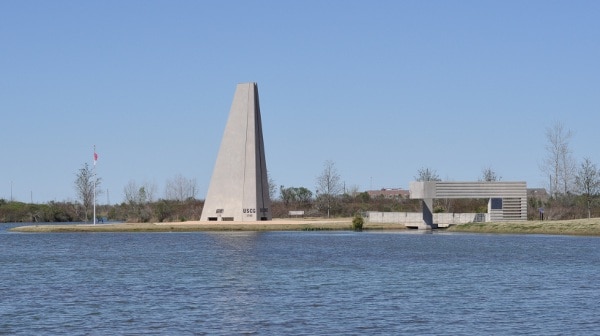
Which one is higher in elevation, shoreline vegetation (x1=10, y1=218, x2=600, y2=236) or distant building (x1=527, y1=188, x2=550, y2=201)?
distant building (x1=527, y1=188, x2=550, y2=201)

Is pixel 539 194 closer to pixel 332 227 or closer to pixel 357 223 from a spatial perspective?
pixel 332 227

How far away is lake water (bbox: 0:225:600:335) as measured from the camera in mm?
28547

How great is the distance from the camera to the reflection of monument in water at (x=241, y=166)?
99188 millimetres

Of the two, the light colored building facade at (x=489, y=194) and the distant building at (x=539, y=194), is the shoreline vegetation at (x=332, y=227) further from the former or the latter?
the distant building at (x=539, y=194)

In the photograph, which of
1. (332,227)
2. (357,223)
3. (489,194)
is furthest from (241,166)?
(489,194)

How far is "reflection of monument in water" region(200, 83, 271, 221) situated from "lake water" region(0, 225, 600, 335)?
3079 centimetres

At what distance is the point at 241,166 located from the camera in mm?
99875

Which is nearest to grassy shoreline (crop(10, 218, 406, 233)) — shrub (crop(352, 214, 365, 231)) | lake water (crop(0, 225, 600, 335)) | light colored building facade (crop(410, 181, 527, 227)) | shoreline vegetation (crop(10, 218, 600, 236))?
shoreline vegetation (crop(10, 218, 600, 236))

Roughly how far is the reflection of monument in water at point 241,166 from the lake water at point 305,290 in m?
30.8

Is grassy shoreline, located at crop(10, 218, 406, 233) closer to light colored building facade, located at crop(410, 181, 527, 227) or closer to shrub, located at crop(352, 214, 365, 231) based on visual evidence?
shrub, located at crop(352, 214, 365, 231)

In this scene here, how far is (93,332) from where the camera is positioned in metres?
27.4

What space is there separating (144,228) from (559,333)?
74.8 meters

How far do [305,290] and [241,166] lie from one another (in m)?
62.2

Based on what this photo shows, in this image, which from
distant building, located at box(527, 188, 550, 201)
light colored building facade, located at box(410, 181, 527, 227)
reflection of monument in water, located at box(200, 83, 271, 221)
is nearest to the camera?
light colored building facade, located at box(410, 181, 527, 227)
